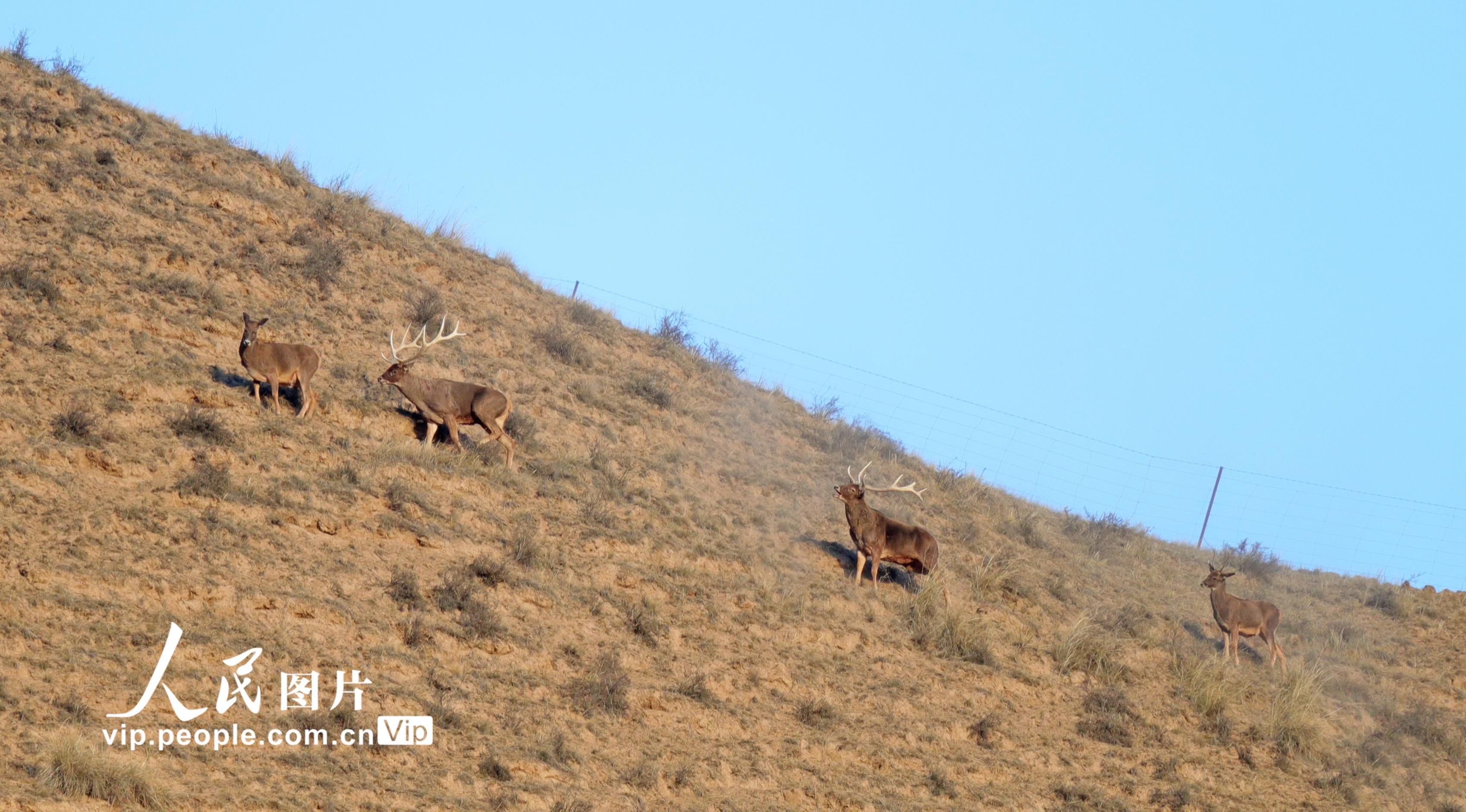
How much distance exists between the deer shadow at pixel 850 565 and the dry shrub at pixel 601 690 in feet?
20.2

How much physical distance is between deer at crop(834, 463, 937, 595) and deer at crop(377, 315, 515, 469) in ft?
16.2

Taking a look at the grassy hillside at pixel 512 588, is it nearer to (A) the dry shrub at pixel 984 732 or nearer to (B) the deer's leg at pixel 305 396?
(A) the dry shrub at pixel 984 732

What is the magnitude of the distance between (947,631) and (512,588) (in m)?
6.32

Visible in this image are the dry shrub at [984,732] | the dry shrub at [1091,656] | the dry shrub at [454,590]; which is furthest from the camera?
the dry shrub at [1091,656]

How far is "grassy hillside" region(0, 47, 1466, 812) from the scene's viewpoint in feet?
37.4

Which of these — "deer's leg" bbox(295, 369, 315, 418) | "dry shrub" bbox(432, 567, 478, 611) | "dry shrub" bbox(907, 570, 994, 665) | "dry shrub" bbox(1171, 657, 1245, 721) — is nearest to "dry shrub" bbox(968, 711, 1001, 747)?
"dry shrub" bbox(907, 570, 994, 665)

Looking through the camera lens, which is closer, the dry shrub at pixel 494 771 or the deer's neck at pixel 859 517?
the dry shrub at pixel 494 771

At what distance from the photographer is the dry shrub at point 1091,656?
18.1 m

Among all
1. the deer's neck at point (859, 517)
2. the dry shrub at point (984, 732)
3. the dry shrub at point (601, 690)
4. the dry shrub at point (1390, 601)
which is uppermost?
the dry shrub at point (1390, 601)

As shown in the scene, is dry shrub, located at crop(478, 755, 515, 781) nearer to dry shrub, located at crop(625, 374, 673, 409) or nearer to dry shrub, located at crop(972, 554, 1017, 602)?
dry shrub, located at crop(972, 554, 1017, 602)

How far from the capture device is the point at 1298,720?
17.5 metres

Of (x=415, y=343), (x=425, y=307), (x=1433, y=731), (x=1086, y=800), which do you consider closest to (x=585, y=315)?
(x=425, y=307)

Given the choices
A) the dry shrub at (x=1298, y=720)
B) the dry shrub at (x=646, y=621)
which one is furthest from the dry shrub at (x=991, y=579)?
the dry shrub at (x=646, y=621)

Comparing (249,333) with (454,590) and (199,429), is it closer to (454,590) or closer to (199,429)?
(199,429)
